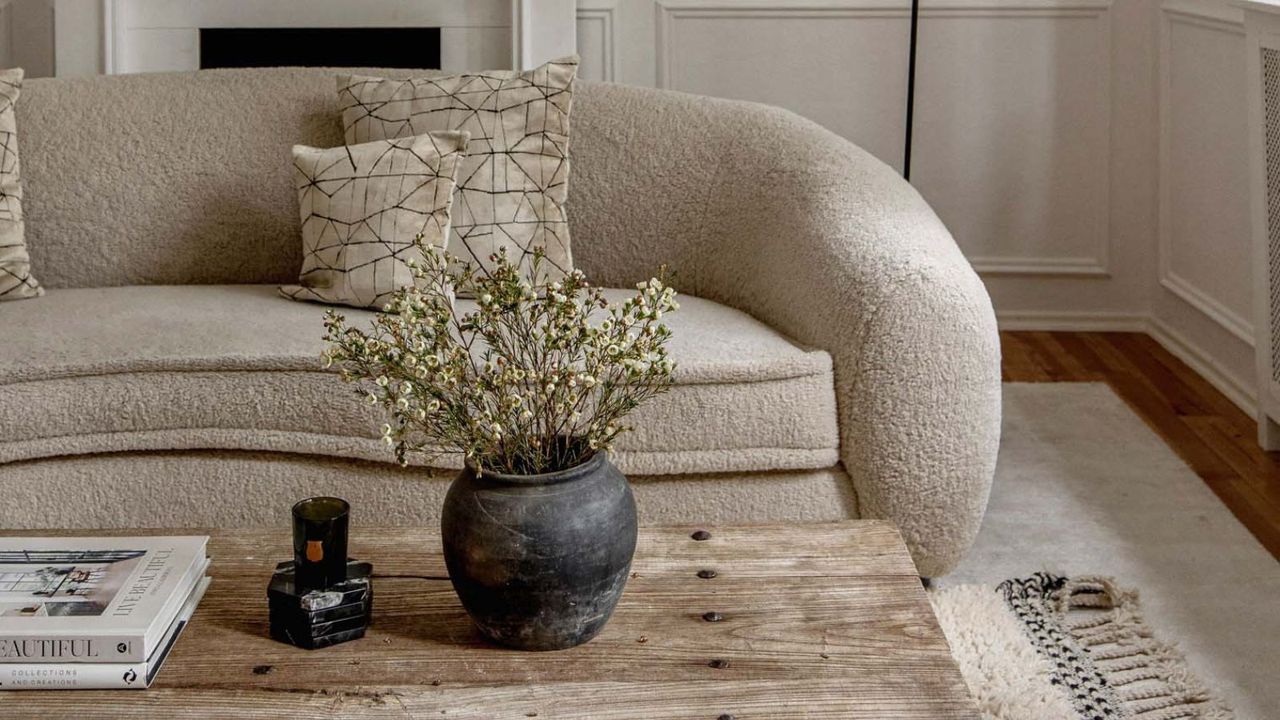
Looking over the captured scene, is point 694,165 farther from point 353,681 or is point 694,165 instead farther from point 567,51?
point 353,681

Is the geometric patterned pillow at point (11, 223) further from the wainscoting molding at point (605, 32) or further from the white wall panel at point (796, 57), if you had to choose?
the white wall panel at point (796, 57)

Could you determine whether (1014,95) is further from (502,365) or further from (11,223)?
(502,365)

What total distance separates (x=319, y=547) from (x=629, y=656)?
0.30 metres

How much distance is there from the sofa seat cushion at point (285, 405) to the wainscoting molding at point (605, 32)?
1.86m

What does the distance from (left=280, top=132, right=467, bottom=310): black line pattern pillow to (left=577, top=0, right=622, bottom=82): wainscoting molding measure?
1513mm

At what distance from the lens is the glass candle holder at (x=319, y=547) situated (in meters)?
1.25

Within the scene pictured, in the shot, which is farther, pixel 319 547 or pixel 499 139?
pixel 499 139

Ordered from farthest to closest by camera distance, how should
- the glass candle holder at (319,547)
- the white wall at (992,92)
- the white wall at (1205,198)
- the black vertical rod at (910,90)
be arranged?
the white wall at (992,92)
the black vertical rod at (910,90)
the white wall at (1205,198)
the glass candle holder at (319,547)

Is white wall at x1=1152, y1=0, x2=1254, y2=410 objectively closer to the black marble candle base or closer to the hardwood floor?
the hardwood floor

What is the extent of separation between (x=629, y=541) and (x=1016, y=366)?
2.48m

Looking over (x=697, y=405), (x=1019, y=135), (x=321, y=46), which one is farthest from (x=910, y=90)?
(x=697, y=405)

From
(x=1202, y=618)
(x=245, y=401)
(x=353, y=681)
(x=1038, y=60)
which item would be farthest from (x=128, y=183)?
(x=1038, y=60)

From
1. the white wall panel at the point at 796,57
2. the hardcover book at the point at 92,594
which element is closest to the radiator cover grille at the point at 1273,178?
the white wall panel at the point at 796,57

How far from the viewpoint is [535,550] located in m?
1.20
